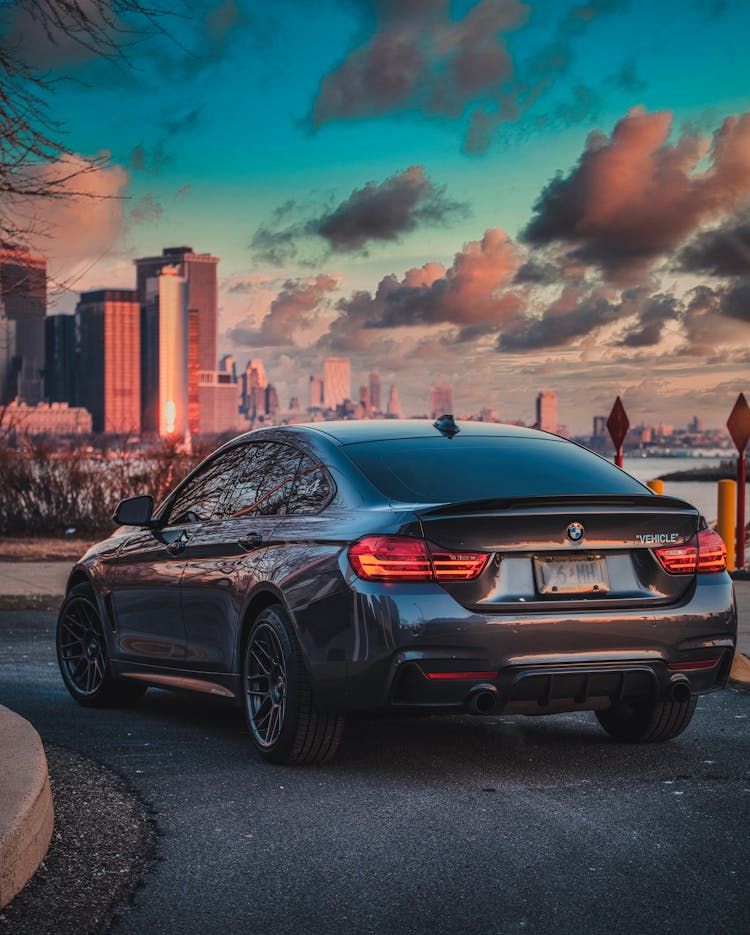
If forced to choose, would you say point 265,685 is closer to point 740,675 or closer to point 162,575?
point 162,575

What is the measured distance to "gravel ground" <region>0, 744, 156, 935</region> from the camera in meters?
4.33

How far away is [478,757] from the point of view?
6.88 metres

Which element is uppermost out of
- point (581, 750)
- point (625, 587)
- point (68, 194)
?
point (68, 194)

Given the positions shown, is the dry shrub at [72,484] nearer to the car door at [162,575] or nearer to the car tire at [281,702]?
the car door at [162,575]

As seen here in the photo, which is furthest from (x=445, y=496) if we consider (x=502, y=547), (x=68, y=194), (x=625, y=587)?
(x=68, y=194)

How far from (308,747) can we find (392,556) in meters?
1.05

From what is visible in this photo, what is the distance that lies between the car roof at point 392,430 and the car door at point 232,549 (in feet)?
0.60

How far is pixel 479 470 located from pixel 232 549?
134 centimetres

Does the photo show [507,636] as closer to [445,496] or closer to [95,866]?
[445,496]

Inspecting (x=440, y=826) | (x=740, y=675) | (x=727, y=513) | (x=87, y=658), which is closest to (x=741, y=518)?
(x=727, y=513)

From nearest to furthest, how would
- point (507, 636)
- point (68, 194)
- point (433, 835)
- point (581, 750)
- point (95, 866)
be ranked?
point (95, 866) < point (433, 835) < point (507, 636) < point (581, 750) < point (68, 194)

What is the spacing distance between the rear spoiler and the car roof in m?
1.01

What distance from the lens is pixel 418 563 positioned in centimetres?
611

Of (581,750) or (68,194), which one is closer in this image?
(581,750)
